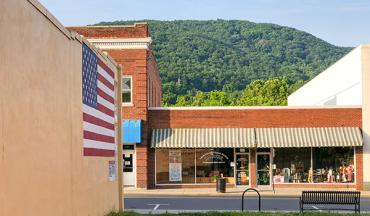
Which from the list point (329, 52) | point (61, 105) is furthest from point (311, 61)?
point (61, 105)

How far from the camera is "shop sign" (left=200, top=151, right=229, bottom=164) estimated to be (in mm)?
39000

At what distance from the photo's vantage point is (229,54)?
127 m

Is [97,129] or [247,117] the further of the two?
[247,117]

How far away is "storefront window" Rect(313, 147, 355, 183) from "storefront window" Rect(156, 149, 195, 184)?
23.5 ft

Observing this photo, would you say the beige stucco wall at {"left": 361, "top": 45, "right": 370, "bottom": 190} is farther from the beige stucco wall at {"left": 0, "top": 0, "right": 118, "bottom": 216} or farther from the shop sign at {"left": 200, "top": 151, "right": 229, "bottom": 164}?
the beige stucco wall at {"left": 0, "top": 0, "right": 118, "bottom": 216}

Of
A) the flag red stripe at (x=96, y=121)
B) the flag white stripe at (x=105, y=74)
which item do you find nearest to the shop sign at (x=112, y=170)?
the flag red stripe at (x=96, y=121)

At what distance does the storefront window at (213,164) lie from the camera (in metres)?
39.0

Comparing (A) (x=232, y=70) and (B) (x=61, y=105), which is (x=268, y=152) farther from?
(A) (x=232, y=70)

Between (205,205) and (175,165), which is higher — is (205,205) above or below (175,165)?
below

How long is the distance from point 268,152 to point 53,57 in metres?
30.2

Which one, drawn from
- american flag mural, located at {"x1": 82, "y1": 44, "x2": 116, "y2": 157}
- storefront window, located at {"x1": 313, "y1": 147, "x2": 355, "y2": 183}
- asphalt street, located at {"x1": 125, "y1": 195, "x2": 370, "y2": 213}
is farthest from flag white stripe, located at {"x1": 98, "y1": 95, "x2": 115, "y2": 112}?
storefront window, located at {"x1": 313, "y1": 147, "x2": 355, "y2": 183}

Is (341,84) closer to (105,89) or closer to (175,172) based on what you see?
(175,172)

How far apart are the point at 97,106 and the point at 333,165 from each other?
26870 mm

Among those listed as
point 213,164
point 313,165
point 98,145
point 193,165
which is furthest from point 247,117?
point 98,145
